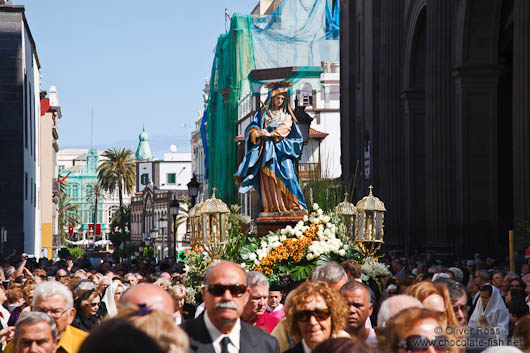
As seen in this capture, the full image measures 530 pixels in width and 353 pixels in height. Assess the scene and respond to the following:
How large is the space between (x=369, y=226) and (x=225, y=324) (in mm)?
10974

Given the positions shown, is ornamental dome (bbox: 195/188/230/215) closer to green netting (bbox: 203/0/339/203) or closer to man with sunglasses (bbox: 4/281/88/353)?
man with sunglasses (bbox: 4/281/88/353)

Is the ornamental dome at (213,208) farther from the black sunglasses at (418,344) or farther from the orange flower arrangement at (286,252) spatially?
the black sunglasses at (418,344)

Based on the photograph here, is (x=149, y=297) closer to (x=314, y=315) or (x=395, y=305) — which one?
(x=314, y=315)

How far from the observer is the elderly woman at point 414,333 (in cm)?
536

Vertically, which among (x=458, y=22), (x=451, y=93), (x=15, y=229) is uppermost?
(x=458, y=22)

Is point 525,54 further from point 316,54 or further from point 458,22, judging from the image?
point 316,54

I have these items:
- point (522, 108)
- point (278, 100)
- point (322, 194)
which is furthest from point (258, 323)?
point (522, 108)

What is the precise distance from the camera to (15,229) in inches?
1802

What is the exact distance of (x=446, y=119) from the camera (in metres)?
27.2

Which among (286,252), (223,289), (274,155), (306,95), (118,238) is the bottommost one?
(118,238)

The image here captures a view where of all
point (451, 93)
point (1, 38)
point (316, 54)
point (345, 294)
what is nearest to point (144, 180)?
point (316, 54)

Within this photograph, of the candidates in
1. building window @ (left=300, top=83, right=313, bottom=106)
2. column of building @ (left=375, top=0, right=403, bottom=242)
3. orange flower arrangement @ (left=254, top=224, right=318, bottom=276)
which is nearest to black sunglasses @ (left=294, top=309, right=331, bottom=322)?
orange flower arrangement @ (left=254, top=224, right=318, bottom=276)

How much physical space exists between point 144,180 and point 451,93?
14484 cm

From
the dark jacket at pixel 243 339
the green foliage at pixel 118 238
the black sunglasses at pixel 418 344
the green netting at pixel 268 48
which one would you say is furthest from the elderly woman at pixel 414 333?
the green foliage at pixel 118 238
